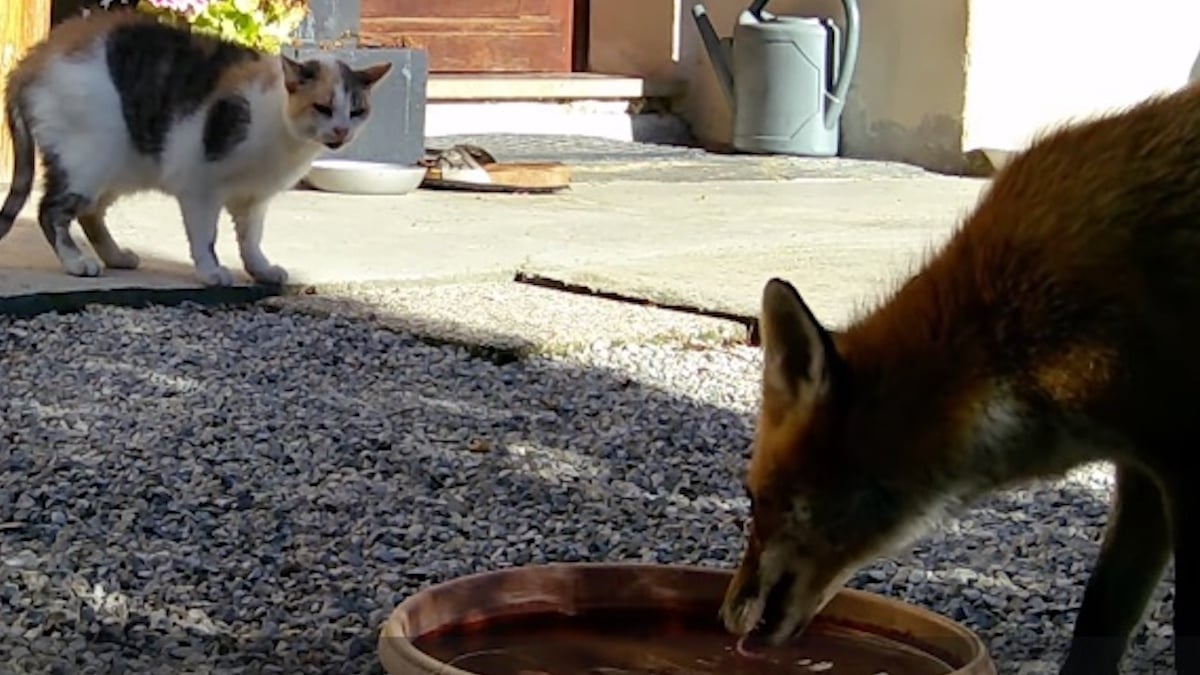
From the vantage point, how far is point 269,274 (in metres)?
5.91

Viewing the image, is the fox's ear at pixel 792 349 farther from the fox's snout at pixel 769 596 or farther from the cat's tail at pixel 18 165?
the cat's tail at pixel 18 165

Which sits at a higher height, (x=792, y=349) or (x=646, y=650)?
(x=792, y=349)

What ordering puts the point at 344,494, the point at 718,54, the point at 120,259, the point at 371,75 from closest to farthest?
1. the point at 344,494
2. the point at 120,259
3. the point at 371,75
4. the point at 718,54

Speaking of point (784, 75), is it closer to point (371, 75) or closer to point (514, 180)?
point (514, 180)

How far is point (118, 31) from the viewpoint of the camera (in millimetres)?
5980

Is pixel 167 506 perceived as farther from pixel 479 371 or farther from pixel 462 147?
pixel 462 147

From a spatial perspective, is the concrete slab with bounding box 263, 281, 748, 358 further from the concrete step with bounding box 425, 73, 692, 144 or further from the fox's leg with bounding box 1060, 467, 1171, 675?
the concrete step with bounding box 425, 73, 692, 144

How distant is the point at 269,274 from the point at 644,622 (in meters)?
2.93

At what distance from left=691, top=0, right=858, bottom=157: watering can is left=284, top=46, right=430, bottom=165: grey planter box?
2163mm

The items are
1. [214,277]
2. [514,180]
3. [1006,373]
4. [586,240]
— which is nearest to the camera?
[1006,373]

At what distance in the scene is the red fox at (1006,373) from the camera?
9.14 feet

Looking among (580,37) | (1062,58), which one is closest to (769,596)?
(1062,58)

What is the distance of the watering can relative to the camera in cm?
998

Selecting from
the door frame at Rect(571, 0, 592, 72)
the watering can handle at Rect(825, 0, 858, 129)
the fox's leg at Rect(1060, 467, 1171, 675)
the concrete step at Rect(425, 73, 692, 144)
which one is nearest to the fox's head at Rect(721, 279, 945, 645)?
the fox's leg at Rect(1060, 467, 1171, 675)
